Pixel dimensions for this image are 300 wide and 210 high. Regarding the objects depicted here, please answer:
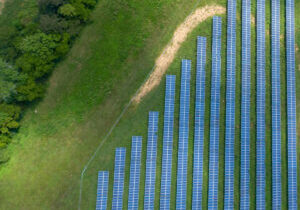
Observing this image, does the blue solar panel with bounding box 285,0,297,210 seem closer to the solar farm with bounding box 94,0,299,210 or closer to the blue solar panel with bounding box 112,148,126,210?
the solar farm with bounding box 94,0,299,210

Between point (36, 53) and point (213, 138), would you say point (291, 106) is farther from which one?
point (36, 53)

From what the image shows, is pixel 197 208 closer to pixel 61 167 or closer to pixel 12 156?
pixel 61 167

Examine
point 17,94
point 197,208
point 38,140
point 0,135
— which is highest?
point 17,94

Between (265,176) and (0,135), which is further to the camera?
(265,176)

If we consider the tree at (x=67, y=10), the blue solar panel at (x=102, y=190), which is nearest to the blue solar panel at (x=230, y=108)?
the blue solar panel at (x=102, y=190)

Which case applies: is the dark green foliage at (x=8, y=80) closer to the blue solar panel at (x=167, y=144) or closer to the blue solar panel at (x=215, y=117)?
the blue solar panel at (x=167, y=144)

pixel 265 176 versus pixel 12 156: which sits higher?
pixel 12 156

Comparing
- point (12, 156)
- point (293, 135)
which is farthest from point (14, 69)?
point (293, 135)
